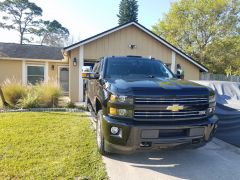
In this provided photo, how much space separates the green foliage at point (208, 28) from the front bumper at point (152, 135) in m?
25.0

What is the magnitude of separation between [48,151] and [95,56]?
8539mm

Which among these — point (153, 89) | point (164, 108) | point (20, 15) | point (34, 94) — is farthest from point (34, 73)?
point (20, 15)

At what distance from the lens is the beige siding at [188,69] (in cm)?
1384

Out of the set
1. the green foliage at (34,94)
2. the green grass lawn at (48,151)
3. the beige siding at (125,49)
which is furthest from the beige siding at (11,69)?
the green grass lawn at (48,151)

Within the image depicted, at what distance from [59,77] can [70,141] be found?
12609 mm

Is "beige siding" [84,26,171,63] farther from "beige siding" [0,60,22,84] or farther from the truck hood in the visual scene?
the truck hood

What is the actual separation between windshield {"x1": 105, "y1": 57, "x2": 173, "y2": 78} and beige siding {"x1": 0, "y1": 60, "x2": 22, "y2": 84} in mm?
13580

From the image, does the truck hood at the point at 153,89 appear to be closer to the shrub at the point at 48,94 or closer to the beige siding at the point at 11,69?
the shrub at the point at 48,94

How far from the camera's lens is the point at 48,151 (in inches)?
176

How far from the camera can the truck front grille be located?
11.6ft

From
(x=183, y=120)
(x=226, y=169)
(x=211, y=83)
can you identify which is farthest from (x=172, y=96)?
(x=211, y=83)

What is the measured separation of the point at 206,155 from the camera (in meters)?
4.64

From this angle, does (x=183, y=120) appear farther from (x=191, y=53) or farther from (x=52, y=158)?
(x=191, y=53)

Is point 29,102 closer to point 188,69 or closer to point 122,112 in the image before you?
point 122,112
